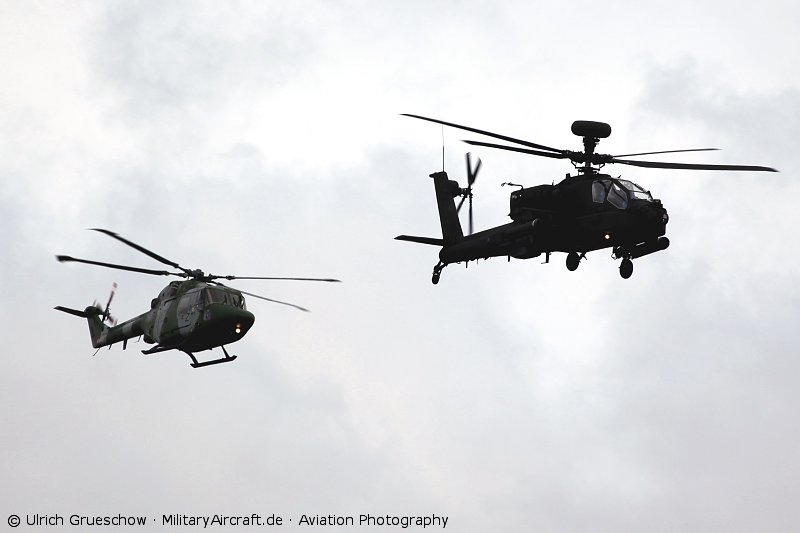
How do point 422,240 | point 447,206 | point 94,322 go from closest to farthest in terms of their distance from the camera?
point 422,240 → point 447,206 → point 94,322

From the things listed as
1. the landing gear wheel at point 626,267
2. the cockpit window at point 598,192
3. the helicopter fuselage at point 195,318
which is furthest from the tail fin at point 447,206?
the helicopter fuselage at point 195,318

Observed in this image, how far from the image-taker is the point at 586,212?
168 feet

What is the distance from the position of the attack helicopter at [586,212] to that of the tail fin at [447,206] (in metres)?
4.17

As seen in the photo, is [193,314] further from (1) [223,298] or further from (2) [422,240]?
(2) [422,240]

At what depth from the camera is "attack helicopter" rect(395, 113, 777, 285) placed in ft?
165

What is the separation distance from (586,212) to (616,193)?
1267mm

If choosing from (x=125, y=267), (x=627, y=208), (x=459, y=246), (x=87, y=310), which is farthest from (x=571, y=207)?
(x=87, y=310)

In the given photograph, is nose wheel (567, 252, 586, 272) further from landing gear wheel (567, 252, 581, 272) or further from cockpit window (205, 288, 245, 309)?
cockpit window (205, 288, 245, 309)

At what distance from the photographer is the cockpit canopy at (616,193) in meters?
50.8

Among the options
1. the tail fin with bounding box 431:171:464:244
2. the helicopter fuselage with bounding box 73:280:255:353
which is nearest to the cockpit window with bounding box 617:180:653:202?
the tail fin with bounding box 431:171:464:244

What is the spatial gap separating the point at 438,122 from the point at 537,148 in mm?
5234

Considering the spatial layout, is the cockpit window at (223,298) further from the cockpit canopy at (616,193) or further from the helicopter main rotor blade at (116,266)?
the cockpit canopy at (616,193)

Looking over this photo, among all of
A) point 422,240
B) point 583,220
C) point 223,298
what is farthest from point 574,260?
point 223,298

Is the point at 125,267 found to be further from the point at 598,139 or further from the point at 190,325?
the point at 598,139
